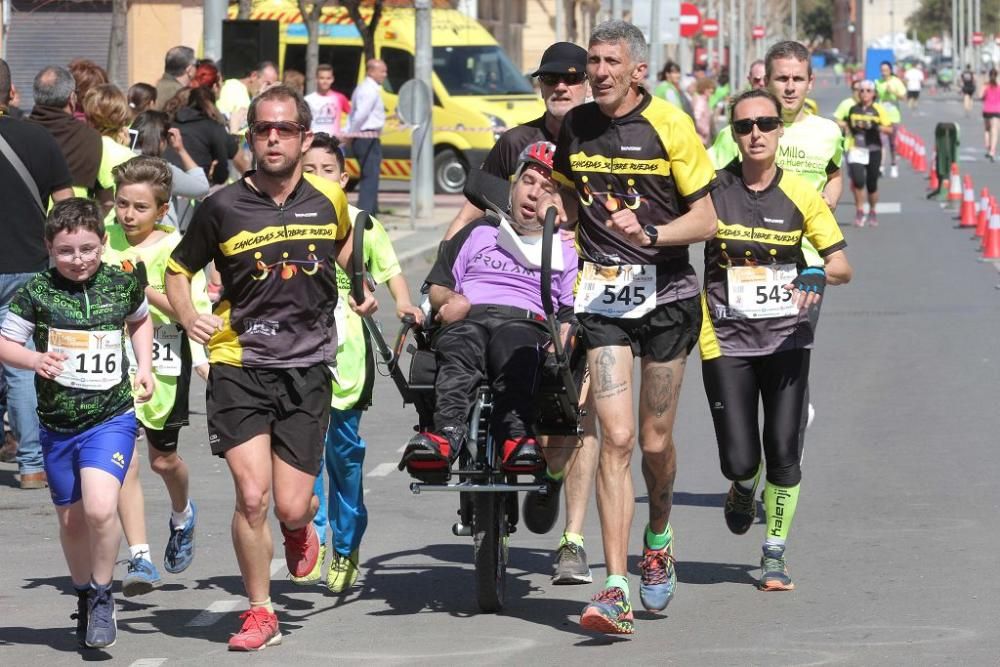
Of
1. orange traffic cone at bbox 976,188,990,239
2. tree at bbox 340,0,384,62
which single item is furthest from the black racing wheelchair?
tree at bbox 340,0,384,62

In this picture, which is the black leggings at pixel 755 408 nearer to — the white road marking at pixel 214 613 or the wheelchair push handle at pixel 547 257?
the wheelchair push handle at pixel 547 257

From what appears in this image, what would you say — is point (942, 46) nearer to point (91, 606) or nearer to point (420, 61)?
point (420, 61)

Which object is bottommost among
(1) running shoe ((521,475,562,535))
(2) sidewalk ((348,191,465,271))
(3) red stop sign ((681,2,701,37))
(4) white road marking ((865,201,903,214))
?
(4) white road marking ((865,201,903,214))

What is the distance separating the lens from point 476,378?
7.34 meters

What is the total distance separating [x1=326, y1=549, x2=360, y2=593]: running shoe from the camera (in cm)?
781

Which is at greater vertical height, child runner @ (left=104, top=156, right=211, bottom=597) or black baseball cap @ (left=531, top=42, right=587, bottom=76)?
black baseball cap @ (left=531, top=42, right=587, bottom=76)

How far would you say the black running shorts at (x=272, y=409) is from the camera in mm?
6848

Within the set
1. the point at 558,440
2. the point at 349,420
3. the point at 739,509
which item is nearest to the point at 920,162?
the point at 739,509

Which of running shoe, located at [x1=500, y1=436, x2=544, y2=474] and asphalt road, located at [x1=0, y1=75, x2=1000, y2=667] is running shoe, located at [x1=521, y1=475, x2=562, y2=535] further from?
running shoe, located at [x1=500, y1=436, x2=544, y2=474]

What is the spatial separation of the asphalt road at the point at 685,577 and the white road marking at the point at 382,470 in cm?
3

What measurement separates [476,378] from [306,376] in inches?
27.5

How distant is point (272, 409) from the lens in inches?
272

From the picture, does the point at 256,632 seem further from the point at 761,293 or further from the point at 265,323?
the point at 761,293

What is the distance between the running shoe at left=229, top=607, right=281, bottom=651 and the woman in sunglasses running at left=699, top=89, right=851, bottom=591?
1.95 metres
